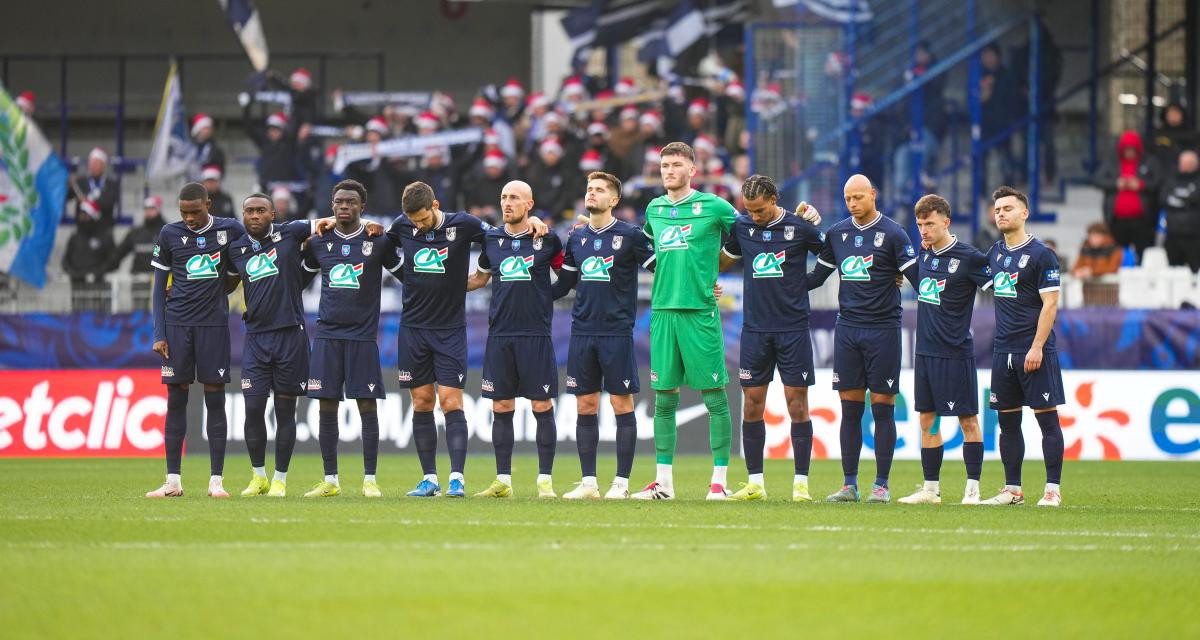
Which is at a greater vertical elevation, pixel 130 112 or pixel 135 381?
pixel 130 112

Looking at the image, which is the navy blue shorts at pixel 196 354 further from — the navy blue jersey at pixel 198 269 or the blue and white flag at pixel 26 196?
the blue and white flag at pixel 26 196

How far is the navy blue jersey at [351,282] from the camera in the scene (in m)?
11.5

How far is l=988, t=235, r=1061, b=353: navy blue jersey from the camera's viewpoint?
11.4 metres

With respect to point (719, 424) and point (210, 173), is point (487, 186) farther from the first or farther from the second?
point (719, 424)

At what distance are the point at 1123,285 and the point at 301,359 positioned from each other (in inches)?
478

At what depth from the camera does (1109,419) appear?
17922 mm

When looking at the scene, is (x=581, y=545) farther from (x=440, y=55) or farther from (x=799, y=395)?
(x=440, y=55)

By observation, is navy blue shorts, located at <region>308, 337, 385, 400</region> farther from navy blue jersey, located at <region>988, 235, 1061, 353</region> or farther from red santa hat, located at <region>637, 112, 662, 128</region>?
red santa hat, located at <region>637, 112, 662, 128</region>

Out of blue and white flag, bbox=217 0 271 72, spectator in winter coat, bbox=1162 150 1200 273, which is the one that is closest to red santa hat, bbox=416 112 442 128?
blue and white flag, bbox=217 0 271 72

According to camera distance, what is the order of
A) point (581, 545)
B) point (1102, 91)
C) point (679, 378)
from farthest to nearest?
1. point (1102, 91)
2. point (679, 378)
3. point (581, 545)

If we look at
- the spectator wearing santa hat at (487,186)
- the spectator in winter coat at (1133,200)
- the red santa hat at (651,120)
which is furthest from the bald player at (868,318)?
the red santa hat at (651,120)

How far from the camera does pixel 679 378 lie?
11.1 meters

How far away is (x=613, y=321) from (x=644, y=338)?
27.2 ft

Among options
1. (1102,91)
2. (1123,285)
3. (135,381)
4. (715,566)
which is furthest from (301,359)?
(1102,91)
